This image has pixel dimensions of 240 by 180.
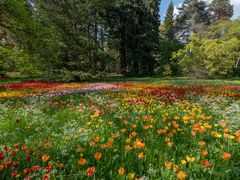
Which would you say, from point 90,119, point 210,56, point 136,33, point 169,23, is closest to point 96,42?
point 136,33

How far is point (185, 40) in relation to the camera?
78.8 meters

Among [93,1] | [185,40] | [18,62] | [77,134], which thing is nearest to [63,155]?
[77,134]

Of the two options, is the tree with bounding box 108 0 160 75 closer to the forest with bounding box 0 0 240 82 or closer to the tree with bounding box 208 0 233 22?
the forest with bounding box 0 0 240 82

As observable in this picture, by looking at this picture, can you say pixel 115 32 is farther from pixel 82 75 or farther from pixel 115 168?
pixel 115 168

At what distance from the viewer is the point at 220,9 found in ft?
273

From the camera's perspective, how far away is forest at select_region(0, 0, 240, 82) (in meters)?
11.2

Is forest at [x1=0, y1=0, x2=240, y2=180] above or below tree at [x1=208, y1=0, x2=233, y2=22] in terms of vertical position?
below

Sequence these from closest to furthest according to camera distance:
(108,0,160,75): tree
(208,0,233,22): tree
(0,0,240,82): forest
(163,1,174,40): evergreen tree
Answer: (0,0,240,82): forest < (108,0,160,75): tree < (163,1,174,40): evergreen tree < (208,0,233,22): tree

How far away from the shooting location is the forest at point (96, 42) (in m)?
11.2

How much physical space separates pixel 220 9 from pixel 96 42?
5794 centimetres

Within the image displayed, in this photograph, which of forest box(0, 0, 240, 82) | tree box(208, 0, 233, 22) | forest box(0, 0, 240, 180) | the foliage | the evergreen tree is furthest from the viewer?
tree box(208, 0, 233, 22)

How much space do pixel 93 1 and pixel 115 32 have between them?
13.9 metres

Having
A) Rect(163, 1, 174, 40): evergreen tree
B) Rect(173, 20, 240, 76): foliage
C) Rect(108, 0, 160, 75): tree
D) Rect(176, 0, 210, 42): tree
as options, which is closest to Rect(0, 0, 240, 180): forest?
Rect(108, 0, 160, 75): tree

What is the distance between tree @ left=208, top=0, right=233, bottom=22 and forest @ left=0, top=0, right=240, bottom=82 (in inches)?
382
